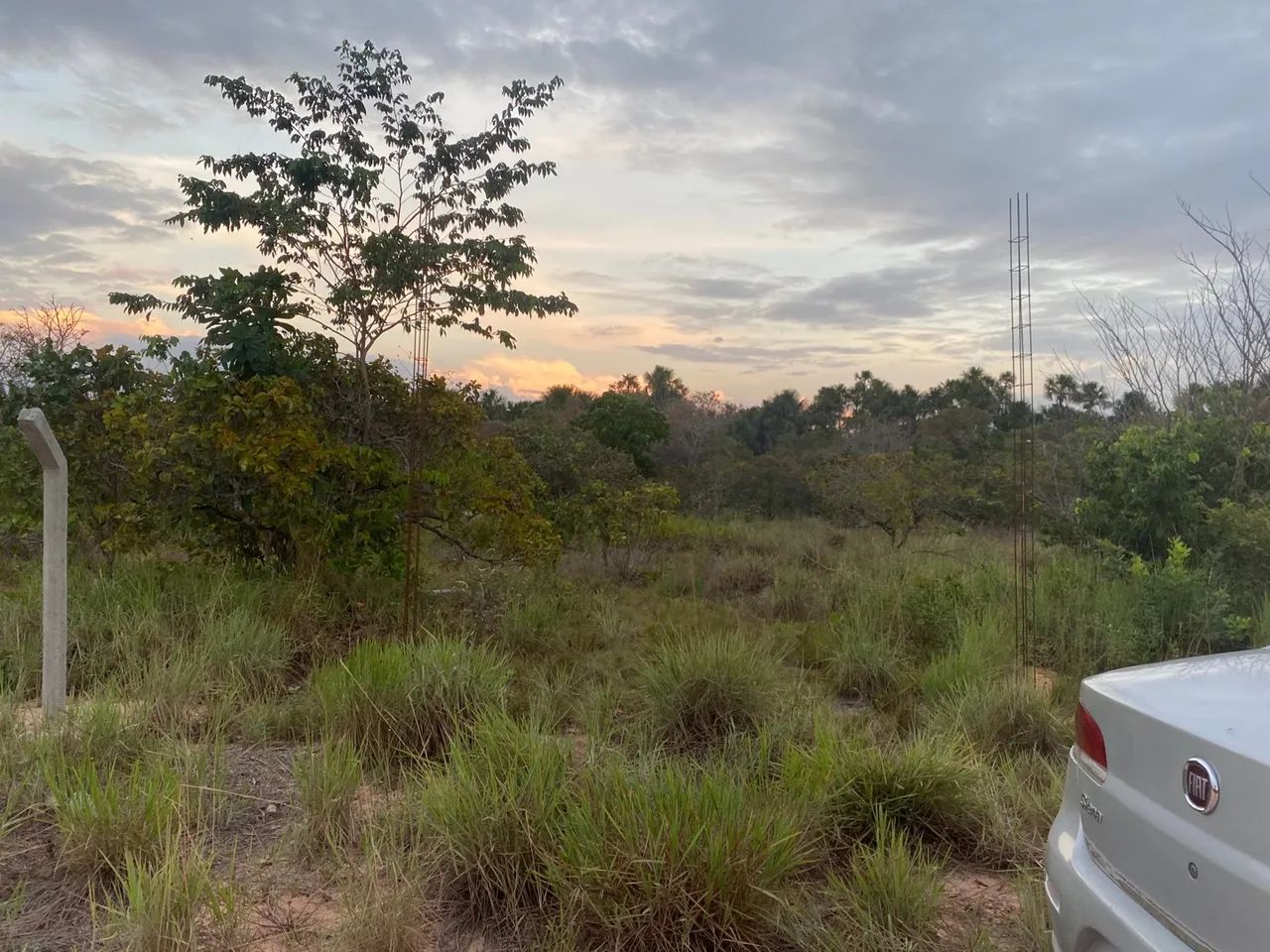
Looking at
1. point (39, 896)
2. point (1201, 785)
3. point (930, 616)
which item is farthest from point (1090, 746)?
point (930, 616)

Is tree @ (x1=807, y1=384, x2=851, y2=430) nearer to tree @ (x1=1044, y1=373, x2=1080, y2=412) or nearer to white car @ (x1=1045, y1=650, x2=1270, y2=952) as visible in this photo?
tree @ (x1=1044, y1=373, x2=1080, y2=412)

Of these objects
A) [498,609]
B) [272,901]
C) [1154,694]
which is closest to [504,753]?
[272,901]

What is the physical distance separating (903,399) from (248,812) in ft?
111

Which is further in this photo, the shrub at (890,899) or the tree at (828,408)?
the tree at (828,408)

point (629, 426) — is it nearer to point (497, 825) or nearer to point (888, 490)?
point (888, 490)

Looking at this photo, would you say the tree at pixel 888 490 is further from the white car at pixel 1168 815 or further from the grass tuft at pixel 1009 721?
the white car at pixel 1168 815

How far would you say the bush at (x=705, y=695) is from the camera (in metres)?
4.77

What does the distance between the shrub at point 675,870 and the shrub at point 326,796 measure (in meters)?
0.96

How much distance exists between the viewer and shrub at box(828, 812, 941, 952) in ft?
9.33

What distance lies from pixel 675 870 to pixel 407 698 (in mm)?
2121

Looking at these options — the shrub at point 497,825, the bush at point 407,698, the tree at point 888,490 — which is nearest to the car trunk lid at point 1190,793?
the shrub at point 497,825

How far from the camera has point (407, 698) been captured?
454 centimetres

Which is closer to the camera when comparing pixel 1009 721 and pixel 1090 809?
pixel 1090 809

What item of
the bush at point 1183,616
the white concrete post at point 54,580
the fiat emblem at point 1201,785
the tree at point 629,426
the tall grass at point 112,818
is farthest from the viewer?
the tree at point 629,426
